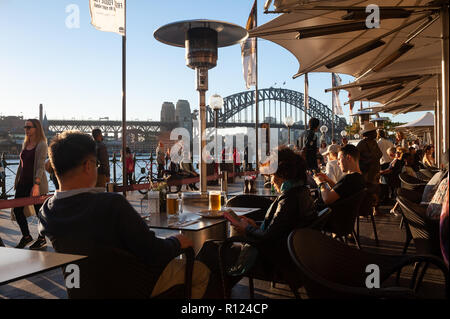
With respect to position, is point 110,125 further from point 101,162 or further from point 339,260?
point 339,260

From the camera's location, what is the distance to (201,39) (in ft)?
10.6

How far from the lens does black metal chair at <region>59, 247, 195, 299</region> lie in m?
1.52

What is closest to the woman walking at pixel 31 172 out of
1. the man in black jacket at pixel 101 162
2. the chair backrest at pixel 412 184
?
the man in black jacket at pixel 101 162

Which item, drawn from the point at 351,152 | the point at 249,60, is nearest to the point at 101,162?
the point at 351,152

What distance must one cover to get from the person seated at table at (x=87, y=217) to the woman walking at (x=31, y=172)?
312 centimetres

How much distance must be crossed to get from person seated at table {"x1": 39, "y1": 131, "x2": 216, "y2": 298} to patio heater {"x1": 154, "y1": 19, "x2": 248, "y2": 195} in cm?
178

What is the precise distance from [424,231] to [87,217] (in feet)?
6.87

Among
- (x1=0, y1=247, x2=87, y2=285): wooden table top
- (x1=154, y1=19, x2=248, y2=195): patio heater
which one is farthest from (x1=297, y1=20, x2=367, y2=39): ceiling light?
(x1=0, y1=247, x2=87, y2=285): wooden table top

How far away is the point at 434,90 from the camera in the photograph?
829 centimetres

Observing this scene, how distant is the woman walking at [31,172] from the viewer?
450 centimetres

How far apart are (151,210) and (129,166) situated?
34.4ft

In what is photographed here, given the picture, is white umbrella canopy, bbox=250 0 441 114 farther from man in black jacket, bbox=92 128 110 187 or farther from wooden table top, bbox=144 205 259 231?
man in black jacket, bbox=92 128 110 187
